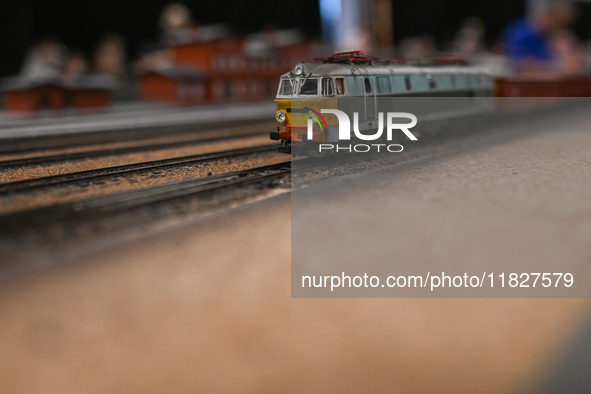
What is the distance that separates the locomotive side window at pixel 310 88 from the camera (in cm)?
894

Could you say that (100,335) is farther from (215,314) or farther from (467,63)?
(467,63)

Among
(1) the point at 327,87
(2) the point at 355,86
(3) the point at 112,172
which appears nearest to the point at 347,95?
(2) the point at 355,86

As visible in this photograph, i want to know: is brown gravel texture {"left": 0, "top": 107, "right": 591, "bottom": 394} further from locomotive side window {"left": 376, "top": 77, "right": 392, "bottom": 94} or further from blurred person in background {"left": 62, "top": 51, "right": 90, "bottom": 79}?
blurred person in background {"left": 62, "top": 51, "right": 90, "bottom": 79}

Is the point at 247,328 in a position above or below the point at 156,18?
below

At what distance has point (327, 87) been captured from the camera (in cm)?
898

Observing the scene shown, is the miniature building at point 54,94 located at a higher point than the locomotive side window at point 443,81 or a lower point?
higher

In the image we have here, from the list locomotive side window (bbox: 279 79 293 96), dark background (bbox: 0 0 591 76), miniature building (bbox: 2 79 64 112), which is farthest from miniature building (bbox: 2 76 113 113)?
locomotive side window (bbox: 279 79 293 96)

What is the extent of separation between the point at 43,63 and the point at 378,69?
2033cm

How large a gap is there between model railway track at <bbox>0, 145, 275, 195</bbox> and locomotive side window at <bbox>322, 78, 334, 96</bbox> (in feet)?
12.4

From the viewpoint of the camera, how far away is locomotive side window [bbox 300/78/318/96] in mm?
8938

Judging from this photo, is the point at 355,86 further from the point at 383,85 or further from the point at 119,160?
the point at 119,160

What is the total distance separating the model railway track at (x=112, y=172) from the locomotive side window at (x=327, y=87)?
3.78 metres

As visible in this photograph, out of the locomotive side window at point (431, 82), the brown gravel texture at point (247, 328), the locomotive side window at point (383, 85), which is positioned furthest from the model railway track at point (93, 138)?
the brown gravel texture at point (247, 328)

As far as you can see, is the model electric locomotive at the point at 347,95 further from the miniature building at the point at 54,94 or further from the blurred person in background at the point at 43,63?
the blurred person in background at the point at 43,63
